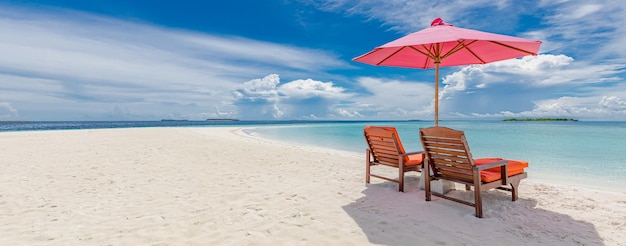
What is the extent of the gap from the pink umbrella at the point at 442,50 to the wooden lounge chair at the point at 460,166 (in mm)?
1255

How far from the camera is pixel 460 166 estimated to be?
3.70 m

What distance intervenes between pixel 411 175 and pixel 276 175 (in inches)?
109

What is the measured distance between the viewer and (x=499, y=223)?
3.33m

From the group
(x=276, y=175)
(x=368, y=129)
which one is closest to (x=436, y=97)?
(x=368, y=129)

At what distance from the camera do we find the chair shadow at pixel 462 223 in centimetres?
292

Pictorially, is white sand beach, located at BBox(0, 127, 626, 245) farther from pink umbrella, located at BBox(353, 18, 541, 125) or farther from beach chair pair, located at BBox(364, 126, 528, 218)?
pink umbrella, located at BBox(353, 18, 541, 125)

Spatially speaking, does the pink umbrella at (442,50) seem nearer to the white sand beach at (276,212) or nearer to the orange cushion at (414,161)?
the orange cushion at (414,161)

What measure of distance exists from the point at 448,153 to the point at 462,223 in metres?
0.87

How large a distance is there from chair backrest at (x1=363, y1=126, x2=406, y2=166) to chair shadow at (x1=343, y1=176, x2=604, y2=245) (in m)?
0.67

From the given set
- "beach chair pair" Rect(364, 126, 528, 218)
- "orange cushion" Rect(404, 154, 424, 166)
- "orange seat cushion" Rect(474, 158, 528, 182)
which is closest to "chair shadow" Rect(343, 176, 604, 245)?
"beach chair pair" Rect(364, 126, 528, 218)

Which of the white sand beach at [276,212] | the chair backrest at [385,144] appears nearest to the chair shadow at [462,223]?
the white sand beach at [276,212]

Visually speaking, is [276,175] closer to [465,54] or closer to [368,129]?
[368,129]

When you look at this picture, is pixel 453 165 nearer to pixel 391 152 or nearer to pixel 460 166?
pixel 460 166

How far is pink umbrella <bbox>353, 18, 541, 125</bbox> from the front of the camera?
398cm
